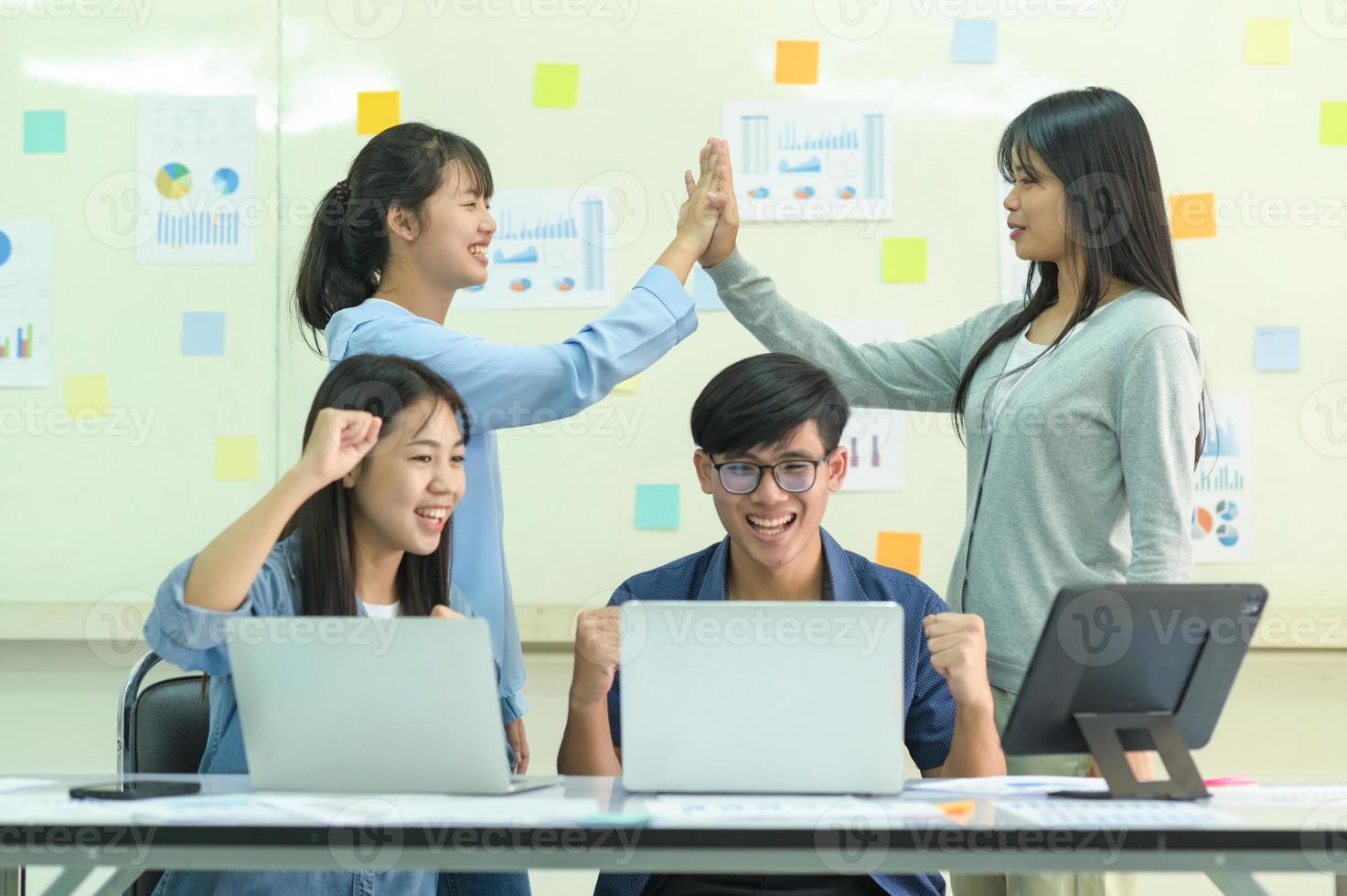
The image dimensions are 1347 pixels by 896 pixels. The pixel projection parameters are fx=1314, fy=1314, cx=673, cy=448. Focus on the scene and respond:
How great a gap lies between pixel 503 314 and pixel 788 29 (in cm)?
82

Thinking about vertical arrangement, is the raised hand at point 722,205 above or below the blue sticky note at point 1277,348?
above

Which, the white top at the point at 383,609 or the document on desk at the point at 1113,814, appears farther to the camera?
the white top at the point at 383,609

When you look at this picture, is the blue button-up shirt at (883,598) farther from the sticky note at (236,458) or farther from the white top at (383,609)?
the sticky note at (236,458)

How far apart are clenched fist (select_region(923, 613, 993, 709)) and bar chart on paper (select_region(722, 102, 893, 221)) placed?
1.44 m

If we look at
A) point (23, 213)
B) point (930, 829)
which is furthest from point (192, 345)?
point (930, 829)

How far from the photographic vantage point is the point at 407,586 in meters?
1.59

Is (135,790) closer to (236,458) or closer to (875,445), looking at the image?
(236,458)

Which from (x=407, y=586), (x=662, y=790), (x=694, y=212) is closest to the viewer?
(x=662, y=790)

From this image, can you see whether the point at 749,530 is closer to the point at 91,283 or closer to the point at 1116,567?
the point at 1116,567

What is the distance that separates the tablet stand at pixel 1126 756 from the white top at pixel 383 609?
0.78 metres

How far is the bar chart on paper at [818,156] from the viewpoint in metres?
2.67

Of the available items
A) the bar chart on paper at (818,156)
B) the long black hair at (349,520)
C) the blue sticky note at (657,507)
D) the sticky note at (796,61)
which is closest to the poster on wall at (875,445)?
the bar chart on paper at (818,156)

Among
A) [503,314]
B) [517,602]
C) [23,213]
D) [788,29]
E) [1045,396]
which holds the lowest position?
[517,602]

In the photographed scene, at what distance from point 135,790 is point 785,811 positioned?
0.62 metres
